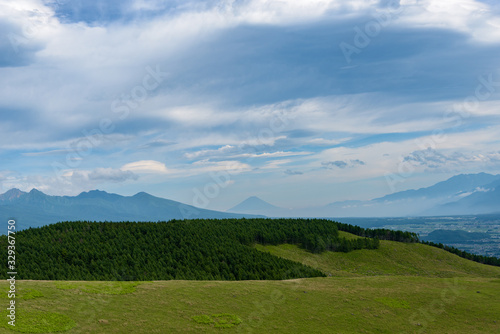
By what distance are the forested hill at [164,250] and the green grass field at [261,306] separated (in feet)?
120

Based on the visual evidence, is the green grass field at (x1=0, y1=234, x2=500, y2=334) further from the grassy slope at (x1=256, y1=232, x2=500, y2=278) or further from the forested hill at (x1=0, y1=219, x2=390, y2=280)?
the grassy slope at (x1=256, y1=232, x2=500, y2=278)

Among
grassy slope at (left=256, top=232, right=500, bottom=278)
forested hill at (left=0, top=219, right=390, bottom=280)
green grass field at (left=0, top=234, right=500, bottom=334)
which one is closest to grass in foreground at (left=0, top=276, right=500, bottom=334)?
green grass field at (left=0, top=234, right=500, bottom=334)

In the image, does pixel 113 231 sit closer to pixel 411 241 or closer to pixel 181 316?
pixel 181 316

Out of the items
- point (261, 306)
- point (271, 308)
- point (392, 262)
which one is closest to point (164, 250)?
point (392, 262)

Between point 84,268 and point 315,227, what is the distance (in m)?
92.8

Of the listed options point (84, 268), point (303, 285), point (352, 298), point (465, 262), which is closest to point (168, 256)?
point (84, 268)

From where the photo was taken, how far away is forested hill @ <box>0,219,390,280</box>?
9125cm

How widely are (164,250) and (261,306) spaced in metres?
73.8

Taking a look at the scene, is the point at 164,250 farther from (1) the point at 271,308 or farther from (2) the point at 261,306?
(1) the point at 271,308

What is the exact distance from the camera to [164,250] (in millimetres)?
112188

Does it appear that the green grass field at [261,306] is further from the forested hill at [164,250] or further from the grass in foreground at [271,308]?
the forested hill at [164,250]

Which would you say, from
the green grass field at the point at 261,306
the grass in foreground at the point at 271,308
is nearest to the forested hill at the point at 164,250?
the green grass field at the point at 261,306

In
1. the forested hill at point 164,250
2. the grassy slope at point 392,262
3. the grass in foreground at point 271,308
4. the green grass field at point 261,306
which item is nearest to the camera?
the green grass field at point 261,306

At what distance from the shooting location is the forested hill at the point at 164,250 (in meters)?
91.2
